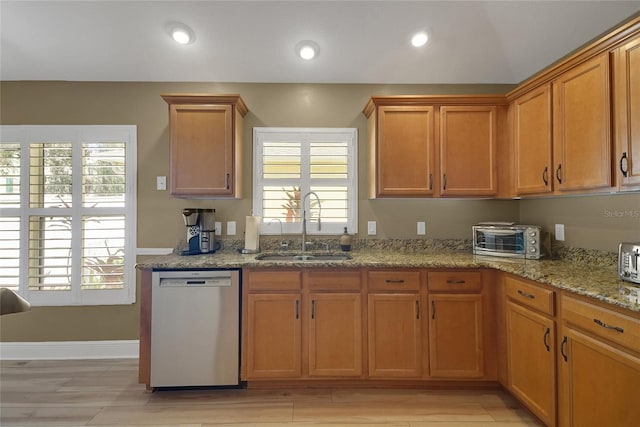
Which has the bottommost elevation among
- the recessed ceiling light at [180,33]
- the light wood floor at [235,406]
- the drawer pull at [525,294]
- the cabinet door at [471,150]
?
the light wood floor at [235,406]

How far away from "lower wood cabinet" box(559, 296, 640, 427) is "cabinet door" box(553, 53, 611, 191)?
0.80 m

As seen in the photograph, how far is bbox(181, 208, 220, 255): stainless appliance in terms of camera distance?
2666 millimetres

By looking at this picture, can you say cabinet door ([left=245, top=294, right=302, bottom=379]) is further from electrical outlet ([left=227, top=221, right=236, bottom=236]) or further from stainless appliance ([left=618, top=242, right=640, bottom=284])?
stainless appliance ([left=618, top=242, right=640, bottom=284])

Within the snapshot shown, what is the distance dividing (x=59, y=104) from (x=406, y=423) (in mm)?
3983

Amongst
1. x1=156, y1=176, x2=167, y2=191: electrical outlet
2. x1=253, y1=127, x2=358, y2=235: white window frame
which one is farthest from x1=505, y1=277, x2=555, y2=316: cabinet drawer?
x1=156, y1=176, x2=167, y2=191: electrical outlet

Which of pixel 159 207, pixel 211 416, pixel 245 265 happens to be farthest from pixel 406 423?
pixel 159 207

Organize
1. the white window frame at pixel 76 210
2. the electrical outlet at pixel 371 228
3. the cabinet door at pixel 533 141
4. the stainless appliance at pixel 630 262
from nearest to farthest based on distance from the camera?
the stainless appliance at pixel 630 262, the cabinet door at pixel 533 141, the white window frame at pixel 76 210, the electrical outlet at pixel 371 228

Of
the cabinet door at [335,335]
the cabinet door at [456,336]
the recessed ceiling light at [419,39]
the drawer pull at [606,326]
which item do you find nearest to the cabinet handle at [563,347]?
the drawer pull at [606,326]

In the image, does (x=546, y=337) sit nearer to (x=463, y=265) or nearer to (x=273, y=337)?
(x=463, y=265)

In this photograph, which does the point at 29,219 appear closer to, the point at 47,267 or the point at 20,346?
the point at 47,267

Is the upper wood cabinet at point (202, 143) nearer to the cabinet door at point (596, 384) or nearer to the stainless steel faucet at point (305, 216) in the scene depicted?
the stainless steel faucet at point (305, 216)

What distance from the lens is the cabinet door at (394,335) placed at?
231 centimetres

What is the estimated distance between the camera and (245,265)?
2.30 m

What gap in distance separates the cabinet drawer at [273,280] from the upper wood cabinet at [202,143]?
30.9 inches
